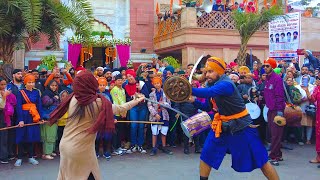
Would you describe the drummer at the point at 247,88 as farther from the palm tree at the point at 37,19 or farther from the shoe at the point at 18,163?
the shoe at the point at 18,163

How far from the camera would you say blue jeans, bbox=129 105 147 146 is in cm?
875

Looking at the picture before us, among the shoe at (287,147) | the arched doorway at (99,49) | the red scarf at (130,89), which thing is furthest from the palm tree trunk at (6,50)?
the arched doorway at (99,49)

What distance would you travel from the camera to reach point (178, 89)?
15.9ft

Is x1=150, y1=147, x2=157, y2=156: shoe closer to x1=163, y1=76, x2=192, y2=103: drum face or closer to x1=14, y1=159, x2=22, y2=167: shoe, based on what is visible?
x1=14, y1=159, x2=22, y2=167: shoe

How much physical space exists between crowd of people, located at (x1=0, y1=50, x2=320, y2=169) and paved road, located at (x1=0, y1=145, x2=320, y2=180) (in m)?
0.31

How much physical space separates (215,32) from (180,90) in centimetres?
1347

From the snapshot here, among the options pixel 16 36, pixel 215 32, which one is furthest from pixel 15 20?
pixel 215 32

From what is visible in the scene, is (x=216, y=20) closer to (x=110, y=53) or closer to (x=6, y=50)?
(x=110, y=53)

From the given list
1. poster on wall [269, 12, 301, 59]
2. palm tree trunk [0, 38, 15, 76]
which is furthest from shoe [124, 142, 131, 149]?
poster on wall [269, 12, 301, 59]

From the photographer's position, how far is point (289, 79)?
29.8ft

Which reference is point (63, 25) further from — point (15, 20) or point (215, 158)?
point (215, 158)

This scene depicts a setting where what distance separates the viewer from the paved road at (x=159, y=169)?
672 centimetres

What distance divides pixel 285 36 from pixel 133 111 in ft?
23.6

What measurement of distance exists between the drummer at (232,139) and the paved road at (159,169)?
160cm
